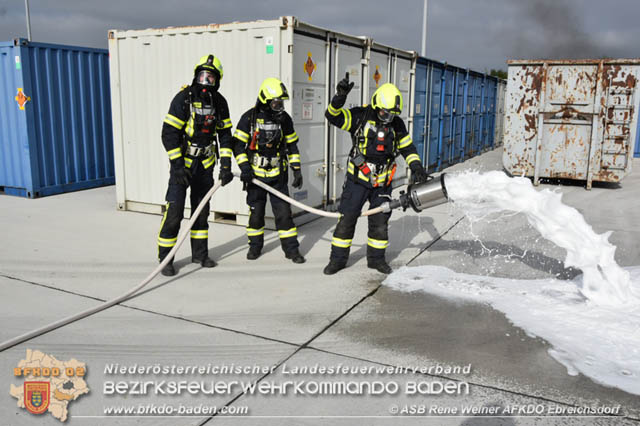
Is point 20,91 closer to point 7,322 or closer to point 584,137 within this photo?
point 7,322

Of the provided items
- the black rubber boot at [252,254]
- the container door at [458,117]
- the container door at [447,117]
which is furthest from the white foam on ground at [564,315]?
the container door at [458,117]

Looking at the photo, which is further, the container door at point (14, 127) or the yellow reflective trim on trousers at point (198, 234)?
the container door at point (14, 127)

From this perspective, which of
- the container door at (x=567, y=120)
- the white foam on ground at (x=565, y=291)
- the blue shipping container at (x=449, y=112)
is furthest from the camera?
the blue shipping container at (x=449, y=112)

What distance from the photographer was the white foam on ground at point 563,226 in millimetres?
4543

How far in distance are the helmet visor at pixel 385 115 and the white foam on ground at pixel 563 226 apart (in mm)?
Result: 809

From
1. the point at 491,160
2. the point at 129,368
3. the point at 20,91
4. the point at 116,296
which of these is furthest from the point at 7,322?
the point at 491,160

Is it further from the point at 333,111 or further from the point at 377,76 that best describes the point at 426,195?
the point at 377,76

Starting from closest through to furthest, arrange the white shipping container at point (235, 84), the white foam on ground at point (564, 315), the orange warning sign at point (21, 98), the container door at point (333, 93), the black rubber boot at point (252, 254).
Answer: the white foam on ground at point (564, 315) → the black rubber boot at point (252, 254) → the white shipping container at point (235, 84) → the container door at point (333, 93) → the orange warning sign at point (21, 98)

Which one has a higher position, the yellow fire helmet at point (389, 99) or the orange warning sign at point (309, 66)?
the orange warning sign at point (309, 66)

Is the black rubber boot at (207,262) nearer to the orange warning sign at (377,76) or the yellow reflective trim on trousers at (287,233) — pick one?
the yellow reflective trim on trousers at (287,233)

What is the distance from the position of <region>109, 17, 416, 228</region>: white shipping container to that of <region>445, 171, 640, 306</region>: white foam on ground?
283 centimetres

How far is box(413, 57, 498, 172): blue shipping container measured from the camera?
12.1m

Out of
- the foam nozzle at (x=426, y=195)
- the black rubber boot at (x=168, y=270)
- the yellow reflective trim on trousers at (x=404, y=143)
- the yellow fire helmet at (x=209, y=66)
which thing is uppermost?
the yellow fire helmet at (x=209, y=66)

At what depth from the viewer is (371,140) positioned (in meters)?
5.32
